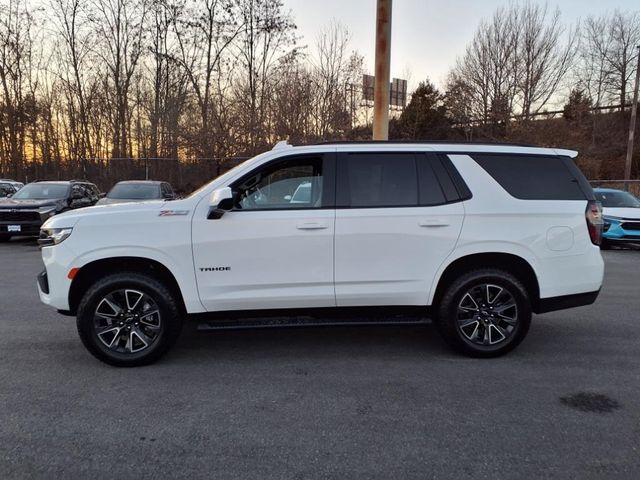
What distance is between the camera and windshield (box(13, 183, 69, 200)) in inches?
509

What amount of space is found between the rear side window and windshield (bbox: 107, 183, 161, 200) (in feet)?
35.5

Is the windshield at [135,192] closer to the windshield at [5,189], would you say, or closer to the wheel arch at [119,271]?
the windshield at [5,189]

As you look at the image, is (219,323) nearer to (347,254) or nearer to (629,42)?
(347,254)

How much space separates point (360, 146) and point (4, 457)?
3516 mm

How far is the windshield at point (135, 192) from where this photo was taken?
13164mm

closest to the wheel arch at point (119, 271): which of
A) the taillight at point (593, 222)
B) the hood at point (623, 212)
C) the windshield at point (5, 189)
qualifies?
the taillight at point (593, 222)

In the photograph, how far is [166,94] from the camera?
1122 inches

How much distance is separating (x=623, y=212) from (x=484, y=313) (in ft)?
32.1

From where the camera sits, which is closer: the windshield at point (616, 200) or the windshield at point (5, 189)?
the windshield at point (616, 200)

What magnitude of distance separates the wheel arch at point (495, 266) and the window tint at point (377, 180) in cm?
72

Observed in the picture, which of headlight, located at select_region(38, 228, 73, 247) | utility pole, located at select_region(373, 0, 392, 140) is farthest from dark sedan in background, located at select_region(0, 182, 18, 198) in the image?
headlight, located at select_region(38, 228, 73, 247)

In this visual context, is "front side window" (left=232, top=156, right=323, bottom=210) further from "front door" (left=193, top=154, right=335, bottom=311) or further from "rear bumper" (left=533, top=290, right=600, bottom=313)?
"rear bumper" (left=533, top=290, right=600, bottom=313)

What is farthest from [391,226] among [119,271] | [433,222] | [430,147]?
[119,271]

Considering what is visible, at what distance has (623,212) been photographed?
465 inches
